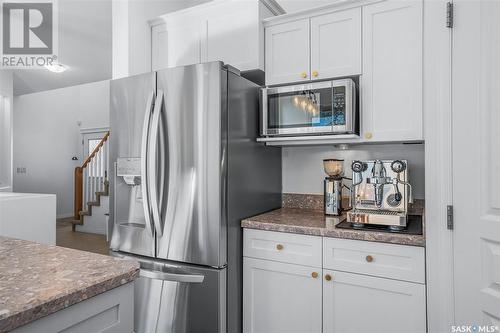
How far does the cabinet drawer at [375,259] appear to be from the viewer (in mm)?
1532

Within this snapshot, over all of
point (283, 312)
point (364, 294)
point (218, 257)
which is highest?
point (218, 257)

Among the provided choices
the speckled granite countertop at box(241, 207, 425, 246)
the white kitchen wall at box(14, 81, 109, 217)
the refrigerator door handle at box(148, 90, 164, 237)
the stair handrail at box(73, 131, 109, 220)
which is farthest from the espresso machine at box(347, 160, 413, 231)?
the white kitchen wall at box(14, 81, 109, 217)

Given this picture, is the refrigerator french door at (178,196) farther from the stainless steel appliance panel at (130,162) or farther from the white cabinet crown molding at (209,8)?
the white cabinet crown molding at (209,8)

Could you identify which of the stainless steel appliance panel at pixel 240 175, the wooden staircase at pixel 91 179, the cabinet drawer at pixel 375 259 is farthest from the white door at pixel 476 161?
the wooden staircase at pixel 91 179

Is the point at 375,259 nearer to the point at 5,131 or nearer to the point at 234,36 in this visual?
the point at 234,36

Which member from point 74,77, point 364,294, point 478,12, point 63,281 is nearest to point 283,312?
point 364,294

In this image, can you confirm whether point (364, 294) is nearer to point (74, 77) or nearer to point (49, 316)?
point (49, 316)

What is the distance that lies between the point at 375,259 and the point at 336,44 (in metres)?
1.33

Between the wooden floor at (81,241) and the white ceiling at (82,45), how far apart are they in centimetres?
293

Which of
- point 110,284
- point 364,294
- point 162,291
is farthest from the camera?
point 162,291

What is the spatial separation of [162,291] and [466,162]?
1.77 metres

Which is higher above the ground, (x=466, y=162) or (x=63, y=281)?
(x=466, y=162)

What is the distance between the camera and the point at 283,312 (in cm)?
185

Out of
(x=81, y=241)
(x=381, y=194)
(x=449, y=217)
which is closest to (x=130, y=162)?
(x=381, y=194)
